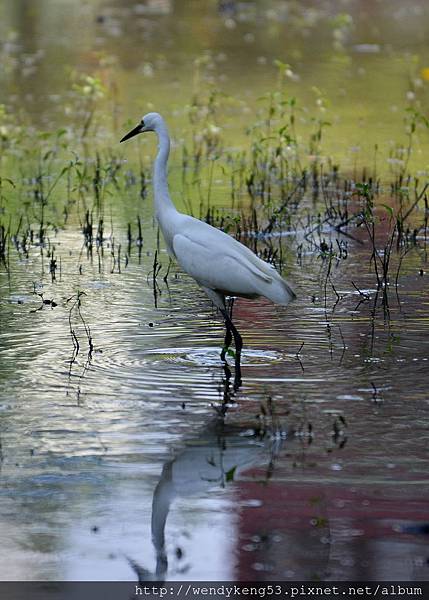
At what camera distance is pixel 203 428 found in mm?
6492

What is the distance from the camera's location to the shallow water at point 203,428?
5.05 m

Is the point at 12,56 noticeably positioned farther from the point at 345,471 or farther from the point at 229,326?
the point at 345,471

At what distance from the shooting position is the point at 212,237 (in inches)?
307

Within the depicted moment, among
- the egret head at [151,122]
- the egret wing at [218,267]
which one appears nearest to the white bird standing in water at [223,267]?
the egret wing at [218,267]

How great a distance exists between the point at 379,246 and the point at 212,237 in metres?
3.47

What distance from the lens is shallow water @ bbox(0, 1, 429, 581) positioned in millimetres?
5055

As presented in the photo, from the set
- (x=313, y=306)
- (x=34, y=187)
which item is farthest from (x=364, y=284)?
(x=34, y=187)

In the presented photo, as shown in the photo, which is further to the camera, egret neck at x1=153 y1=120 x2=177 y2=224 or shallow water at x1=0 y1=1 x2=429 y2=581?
egret neck at x1=153 y1=120 x2=177 y2=224

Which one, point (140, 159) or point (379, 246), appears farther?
point (140, 159)

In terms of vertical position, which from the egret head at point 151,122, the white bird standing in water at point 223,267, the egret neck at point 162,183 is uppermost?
the egret head at point 151,122

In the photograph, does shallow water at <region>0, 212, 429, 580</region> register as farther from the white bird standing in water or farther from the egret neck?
the egret neck

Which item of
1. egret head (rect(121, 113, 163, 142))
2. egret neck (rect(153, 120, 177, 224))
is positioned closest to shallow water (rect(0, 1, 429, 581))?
egret neck (rect(153, 120, 177, 224))

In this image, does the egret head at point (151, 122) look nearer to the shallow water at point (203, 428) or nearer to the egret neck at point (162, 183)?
the egret neck at point (162, 183)

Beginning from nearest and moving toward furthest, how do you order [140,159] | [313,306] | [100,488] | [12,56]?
[100,488], [313,306], [140,159], [12,56]
